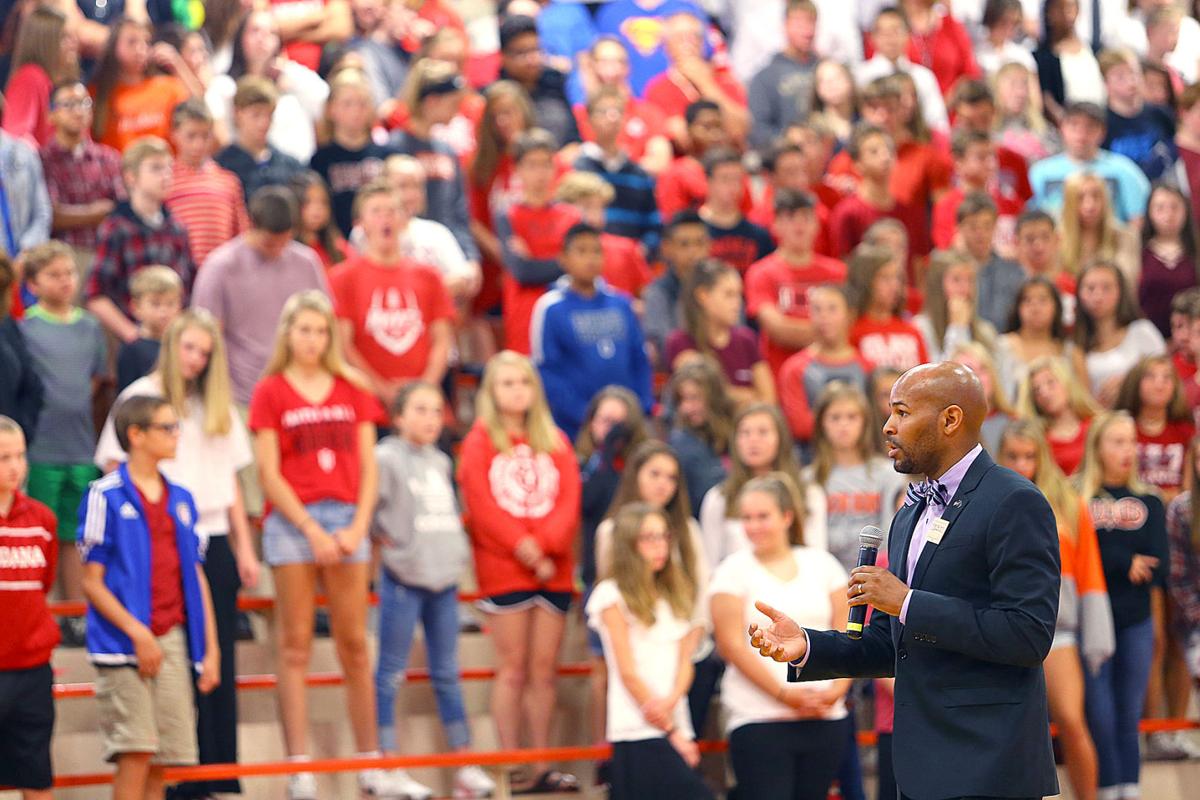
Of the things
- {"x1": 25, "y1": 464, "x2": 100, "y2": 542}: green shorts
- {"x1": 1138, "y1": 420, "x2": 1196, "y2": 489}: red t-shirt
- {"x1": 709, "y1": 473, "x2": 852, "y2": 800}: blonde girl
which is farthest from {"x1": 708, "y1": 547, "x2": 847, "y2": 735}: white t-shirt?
{"x1": 25, "y1": 464, "x2": 100, "y2": 542}: green shorts

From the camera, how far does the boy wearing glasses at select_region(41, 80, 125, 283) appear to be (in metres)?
8.54

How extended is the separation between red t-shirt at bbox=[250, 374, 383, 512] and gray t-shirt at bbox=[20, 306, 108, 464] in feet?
2.96

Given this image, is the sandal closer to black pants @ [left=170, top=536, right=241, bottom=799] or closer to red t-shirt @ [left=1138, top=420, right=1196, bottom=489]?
black pants @ [left=170, top=536, right=241, bottom=799]

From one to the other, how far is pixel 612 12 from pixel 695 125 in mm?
2130

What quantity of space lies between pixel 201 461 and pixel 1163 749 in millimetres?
4026

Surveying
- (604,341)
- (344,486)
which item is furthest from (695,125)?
(344,486)

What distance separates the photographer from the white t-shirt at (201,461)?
22.8 ft

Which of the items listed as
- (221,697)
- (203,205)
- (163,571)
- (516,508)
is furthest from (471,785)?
(203,205)

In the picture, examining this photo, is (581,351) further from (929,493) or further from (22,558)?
(929,493)

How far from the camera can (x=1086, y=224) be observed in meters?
9.98

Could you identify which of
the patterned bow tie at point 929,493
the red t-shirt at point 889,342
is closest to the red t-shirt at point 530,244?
the red t-shirt at point 889,342

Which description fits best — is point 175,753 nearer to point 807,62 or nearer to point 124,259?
point 124,259

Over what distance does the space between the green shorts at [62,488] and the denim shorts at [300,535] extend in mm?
968

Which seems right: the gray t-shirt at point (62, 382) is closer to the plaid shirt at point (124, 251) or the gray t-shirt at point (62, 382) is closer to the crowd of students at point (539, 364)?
the crowd of students at point (539, 364)
